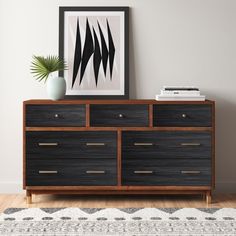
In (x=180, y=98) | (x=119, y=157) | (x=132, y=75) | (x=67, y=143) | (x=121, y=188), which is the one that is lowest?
(x=121, y=188)

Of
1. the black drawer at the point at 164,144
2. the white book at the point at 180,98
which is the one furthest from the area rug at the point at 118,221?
the white book at the point at 180,98

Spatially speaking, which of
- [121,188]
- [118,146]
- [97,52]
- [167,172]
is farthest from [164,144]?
[97,52]

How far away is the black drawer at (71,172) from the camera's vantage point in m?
4.12

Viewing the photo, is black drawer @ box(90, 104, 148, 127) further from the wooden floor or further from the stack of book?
the wooden floor

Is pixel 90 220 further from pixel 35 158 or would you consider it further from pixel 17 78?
pixel 17 78

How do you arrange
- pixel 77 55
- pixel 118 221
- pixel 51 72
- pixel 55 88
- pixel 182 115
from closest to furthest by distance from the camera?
1. pixel 118 221
2. pixel 182 115
3. pixel 55 88
4. pixel 51 72
5. pixel 77 55

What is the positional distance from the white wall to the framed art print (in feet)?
0.22

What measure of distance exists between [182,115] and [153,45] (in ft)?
2.44

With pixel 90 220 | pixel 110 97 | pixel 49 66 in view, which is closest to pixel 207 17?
pixel 110 97

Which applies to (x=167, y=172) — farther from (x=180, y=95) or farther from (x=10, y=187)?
(x=10, y=187)

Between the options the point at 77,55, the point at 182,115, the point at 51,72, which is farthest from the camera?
the point at 77,55

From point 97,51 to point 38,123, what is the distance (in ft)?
2.73

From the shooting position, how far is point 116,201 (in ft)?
13.8

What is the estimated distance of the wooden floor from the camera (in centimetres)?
410
